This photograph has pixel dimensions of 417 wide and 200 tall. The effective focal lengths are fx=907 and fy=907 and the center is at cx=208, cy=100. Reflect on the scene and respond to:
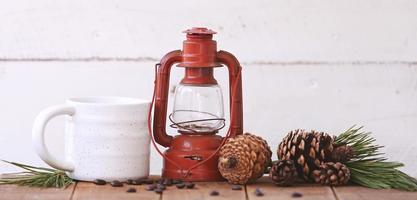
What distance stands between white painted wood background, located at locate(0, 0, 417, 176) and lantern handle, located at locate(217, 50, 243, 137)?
0.55m

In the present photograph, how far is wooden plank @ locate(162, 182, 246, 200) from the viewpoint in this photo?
1.17m

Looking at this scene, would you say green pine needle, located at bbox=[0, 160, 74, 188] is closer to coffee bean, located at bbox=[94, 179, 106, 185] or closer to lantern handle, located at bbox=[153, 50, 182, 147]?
coffee bean, located at bbox=[94, 179, 106, 185]

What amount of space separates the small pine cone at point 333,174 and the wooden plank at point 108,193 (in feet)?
0.75

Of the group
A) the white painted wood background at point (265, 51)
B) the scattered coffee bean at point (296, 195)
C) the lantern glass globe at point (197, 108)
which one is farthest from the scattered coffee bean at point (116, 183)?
the white painted wood background at point (265, 51)

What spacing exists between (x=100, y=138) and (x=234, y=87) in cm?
20

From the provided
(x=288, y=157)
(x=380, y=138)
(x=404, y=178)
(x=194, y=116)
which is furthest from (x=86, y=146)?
(x=380, y=138)

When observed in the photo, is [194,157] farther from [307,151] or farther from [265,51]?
[265,51]

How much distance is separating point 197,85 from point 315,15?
625 mm

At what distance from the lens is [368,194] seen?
3.93 ft

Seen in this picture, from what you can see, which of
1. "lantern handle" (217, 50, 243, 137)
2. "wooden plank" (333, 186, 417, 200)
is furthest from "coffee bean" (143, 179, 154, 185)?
"wooden plank" (333, 186, 417, 200)

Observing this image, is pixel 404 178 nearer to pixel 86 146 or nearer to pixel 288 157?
pixel 288 157

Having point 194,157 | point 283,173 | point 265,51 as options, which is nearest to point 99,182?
point 194,157

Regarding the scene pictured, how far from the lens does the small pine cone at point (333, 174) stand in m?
1.24

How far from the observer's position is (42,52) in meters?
1.87
